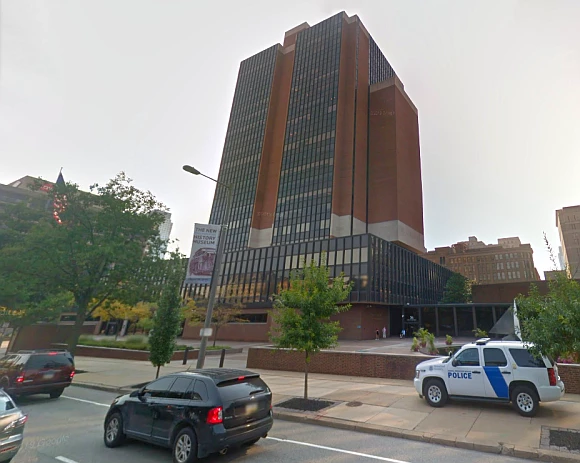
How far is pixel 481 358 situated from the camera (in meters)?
9.08

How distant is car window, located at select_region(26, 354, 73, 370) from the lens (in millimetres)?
11227

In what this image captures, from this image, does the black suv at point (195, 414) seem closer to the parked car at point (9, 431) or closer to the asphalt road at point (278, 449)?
the asphalt road at point (278, 449)

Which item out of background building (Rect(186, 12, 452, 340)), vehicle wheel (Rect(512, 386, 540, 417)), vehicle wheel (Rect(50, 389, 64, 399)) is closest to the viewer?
vehicle wheel (Rect(512, 386, 540, 417))

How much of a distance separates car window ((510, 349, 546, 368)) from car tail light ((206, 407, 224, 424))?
8019 millimetres

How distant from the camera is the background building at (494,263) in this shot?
120 metres

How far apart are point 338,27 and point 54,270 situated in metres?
96.3

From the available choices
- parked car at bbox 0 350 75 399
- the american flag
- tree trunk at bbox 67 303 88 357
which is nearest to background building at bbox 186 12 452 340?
Result: tree trunk at bbox 67 303 88 357

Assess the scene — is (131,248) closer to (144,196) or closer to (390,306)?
(144,196)

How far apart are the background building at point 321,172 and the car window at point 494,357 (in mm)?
37955

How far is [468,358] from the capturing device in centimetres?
929

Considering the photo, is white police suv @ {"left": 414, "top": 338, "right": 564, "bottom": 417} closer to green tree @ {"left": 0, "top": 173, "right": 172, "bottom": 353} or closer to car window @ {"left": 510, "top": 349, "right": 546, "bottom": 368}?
car window @ {"left": 510, "top": 349, "right": 546, "bottom": 368}

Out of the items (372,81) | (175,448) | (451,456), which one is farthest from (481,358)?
(372,81)

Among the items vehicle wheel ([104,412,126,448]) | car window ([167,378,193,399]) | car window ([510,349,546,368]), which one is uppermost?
car window ([510,349,546,368])

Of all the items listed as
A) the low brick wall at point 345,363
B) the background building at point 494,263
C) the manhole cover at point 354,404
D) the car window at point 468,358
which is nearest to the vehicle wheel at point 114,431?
the manhole cover at point 354,404
